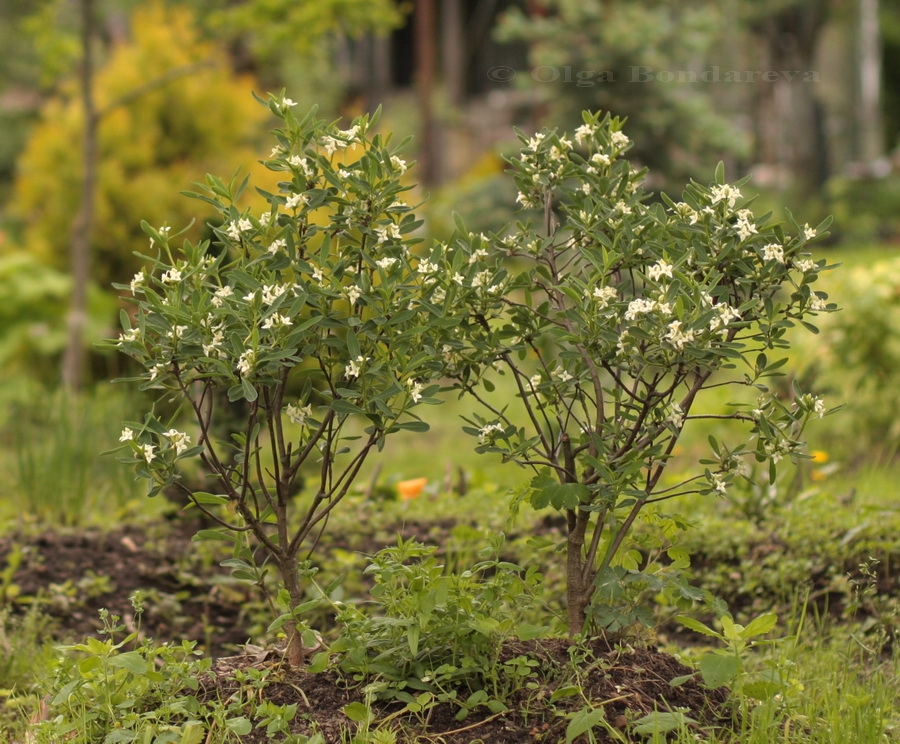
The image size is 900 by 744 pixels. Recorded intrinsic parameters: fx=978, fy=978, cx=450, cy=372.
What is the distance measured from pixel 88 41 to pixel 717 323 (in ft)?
18.4

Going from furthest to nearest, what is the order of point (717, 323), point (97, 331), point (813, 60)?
1. point (813, 60)
2. point (97, 331)
3. point (717, 323)

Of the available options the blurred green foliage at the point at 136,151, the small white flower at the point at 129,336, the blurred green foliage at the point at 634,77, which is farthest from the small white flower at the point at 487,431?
the blurred green foliage at the point at 634,77

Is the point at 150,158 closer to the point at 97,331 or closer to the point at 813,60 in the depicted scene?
the point at 97,331

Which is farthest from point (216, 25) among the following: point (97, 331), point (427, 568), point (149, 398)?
point (427, 568)

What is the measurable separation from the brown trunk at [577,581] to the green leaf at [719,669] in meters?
0.34

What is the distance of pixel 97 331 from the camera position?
300 inches

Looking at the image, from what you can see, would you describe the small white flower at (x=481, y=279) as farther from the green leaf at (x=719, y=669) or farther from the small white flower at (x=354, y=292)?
Answer: the green leaf at (x=719, y=669)

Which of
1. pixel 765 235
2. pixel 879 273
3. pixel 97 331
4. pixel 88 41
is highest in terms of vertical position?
pixel 88 41

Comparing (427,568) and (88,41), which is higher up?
(88,41)

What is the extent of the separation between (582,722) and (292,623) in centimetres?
73

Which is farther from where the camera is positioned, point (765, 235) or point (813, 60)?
point (813, 60)

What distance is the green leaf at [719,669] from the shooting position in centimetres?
198

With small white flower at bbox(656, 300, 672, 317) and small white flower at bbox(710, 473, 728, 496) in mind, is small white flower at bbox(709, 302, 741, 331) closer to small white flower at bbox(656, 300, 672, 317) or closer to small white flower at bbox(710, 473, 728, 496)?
small white flower at bbox(656, 300, 672, 317)

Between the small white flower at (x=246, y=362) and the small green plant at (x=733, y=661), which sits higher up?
the small white flower at (x=246, y=362)
